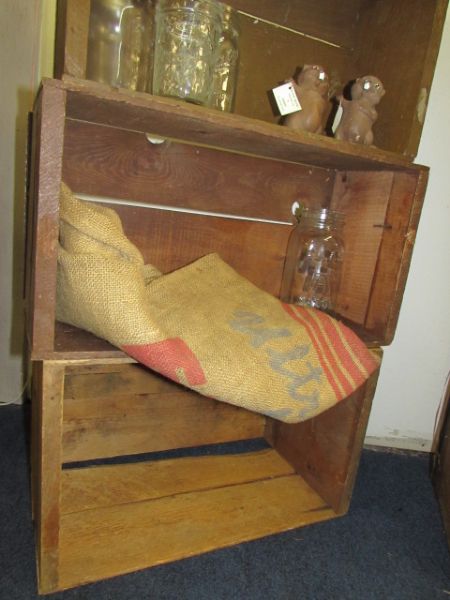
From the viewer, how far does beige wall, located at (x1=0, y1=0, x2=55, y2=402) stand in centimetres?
106

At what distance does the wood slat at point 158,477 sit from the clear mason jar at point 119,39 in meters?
0.87

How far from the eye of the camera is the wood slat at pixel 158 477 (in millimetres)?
960

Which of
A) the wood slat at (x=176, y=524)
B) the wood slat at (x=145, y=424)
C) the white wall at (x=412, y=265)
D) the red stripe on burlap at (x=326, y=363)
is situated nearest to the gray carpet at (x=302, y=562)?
the wood slat at (x=176, y=524)

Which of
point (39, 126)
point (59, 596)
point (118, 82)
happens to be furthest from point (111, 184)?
point (59, 596)

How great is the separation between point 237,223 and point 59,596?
82cm

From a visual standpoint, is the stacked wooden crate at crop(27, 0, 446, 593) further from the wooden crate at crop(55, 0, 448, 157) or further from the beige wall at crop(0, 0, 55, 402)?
the beige wall at crop(0, 0, 55, 402)

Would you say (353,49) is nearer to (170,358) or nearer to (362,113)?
(362,113)

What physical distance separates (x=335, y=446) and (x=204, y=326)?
0.52m

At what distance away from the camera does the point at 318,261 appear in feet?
3.49

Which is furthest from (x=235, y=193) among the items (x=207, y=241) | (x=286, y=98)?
(x=286, y=98)

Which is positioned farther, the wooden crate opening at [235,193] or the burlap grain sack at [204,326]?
the wooden crate opening at [235,193]

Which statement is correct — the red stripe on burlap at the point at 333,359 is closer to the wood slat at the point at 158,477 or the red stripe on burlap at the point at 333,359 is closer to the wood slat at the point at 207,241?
the wood slat at the point at 207,241

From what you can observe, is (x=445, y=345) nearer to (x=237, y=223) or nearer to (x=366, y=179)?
(x=366, y=179)

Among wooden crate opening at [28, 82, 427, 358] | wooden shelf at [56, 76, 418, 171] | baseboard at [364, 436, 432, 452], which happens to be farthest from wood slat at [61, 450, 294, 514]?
wooden shelf at [56, 76, 418, 171]
